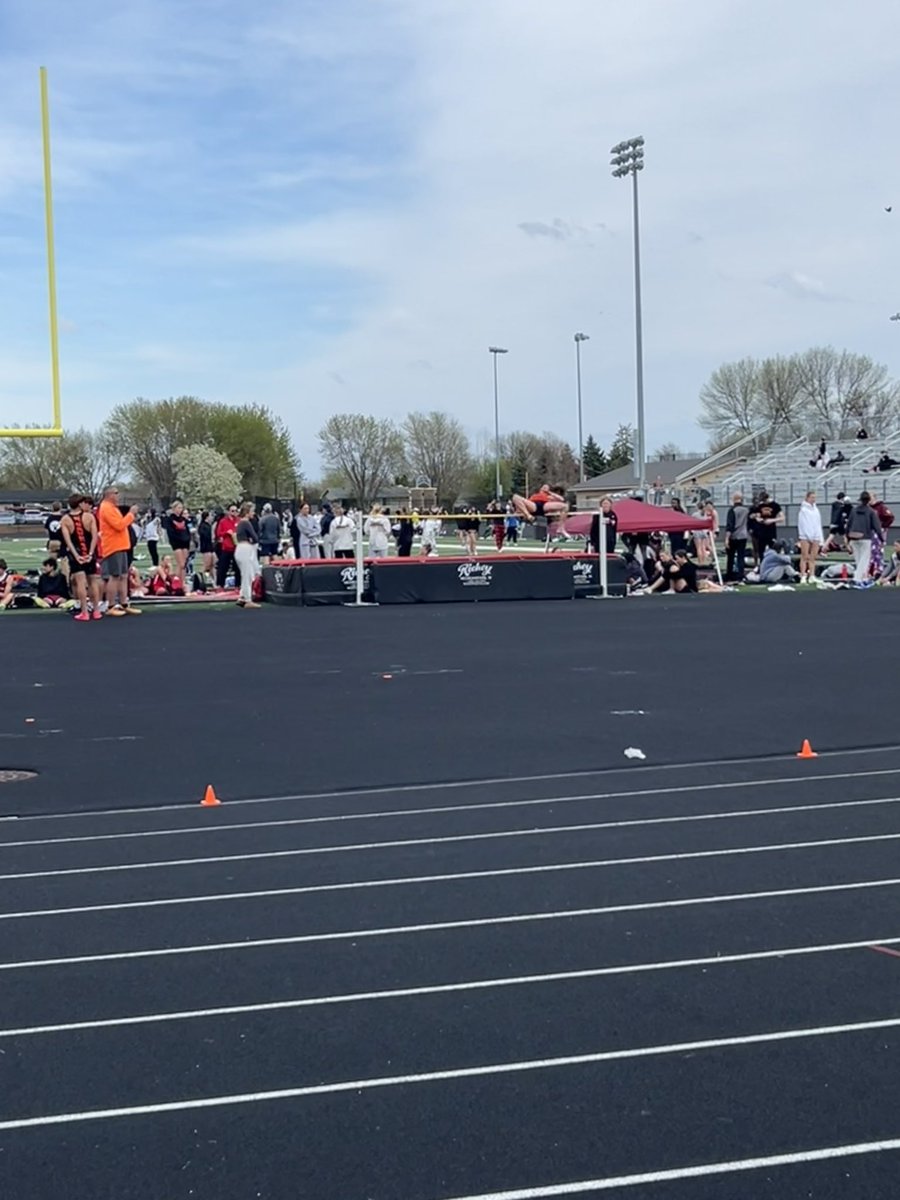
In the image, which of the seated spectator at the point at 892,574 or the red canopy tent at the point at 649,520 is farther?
the seated spectator at the point at 892,574

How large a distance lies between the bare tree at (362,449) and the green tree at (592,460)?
72.1ft

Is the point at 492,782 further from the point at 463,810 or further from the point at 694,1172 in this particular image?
the point at 694,1172

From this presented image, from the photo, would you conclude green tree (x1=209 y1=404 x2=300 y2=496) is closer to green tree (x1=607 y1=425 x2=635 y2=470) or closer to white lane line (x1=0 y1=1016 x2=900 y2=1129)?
green tree (x1=607 y1=425 x2=635 y2=470)

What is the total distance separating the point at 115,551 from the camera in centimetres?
1966

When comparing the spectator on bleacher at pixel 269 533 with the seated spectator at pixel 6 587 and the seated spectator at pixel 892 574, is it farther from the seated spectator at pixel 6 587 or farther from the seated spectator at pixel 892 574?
the seated spectator at pixel 892 574

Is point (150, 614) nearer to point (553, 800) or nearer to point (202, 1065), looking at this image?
point (553, 800)

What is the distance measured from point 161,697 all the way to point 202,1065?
26.2 feet

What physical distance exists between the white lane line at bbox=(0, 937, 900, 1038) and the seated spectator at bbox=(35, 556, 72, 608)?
1846cm

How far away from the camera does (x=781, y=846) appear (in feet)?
22.1

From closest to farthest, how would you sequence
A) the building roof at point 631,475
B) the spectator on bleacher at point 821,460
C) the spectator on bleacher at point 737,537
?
1. the spectator on bleacher at point 737,537
2. the spectator on bleacher at point 821,460
3. the building roof at point 631,475

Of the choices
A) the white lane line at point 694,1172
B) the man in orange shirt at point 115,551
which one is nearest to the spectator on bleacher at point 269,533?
the man in orange shirt at point 115,551

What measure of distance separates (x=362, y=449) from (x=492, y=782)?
91.8 metres

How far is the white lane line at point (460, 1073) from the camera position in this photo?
3.94 metres

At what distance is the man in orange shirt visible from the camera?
62.6 feet
